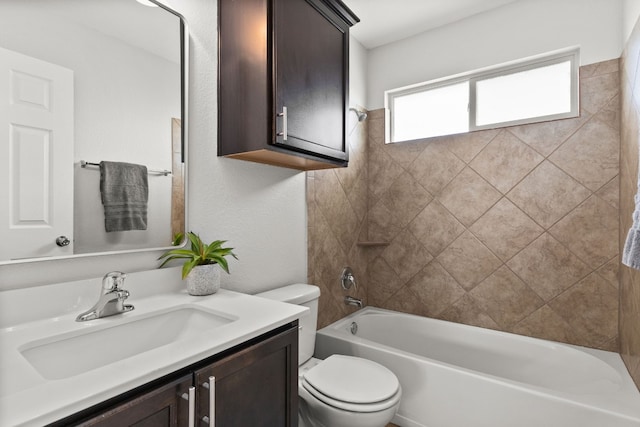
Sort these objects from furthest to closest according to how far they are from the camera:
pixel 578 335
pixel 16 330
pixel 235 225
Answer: pixel 578 335
pixel 235 225
pixel 16 330

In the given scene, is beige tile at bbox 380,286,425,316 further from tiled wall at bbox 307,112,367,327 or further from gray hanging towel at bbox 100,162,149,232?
gray hanging towel at bbox 100,162,149,232

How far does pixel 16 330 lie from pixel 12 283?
0.15 m

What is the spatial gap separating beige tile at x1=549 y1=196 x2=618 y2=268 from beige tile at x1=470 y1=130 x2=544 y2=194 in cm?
38

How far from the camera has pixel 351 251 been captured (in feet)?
8.47

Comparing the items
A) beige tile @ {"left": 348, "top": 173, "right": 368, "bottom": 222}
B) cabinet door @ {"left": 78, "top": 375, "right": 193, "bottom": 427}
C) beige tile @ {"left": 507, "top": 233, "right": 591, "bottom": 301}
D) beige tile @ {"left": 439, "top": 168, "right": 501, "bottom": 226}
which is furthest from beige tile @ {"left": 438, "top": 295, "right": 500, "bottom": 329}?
cabinet door @ {"left": 78, "top": 375, "right": 193, "bottom": 427}

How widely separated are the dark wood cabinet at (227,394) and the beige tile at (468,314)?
1690mm

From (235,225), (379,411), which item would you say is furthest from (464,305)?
(235,225)

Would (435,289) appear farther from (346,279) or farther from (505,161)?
(505,161)

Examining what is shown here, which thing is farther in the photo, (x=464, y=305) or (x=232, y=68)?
(x=464, y=305)

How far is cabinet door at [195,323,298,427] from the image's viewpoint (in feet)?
2.77

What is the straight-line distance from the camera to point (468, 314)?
2.36 metres

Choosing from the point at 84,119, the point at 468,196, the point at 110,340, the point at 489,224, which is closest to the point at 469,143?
the point at 468,196

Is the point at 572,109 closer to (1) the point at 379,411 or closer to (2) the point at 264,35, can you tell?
(2) the point at 264,35

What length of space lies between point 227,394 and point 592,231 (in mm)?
2233
